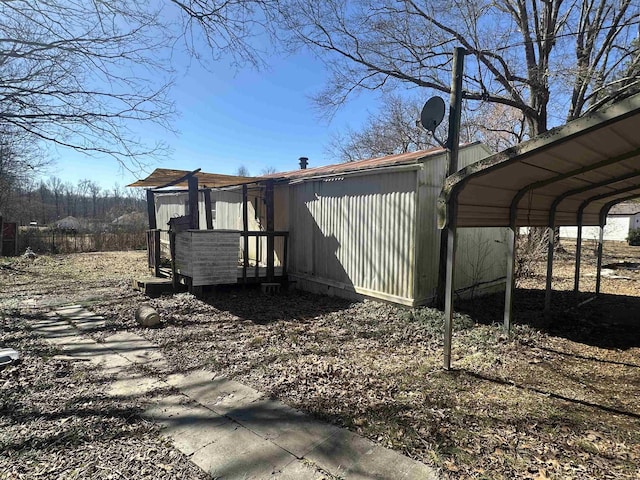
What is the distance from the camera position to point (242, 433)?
2.72 meters

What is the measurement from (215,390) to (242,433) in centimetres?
85

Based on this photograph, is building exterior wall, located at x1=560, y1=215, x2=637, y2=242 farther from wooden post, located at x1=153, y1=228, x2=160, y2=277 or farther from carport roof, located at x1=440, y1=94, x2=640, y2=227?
wooden post, located at x1=153, y1=228, x2=160, y2=277

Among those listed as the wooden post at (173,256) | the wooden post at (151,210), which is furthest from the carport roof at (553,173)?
the wooden post at (151,210)

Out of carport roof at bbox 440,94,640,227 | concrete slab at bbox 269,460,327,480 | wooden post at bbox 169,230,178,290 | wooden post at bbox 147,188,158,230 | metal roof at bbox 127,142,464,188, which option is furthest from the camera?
wooden post at bbox 147,188,158,230

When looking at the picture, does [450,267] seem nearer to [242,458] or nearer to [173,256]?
[242,458]

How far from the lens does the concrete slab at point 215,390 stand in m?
3.17

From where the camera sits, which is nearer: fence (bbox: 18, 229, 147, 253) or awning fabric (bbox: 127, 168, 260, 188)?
awning fabric (bbox: 127, 168, 260, 188)

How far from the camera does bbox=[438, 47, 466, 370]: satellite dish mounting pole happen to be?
3723 millimetres

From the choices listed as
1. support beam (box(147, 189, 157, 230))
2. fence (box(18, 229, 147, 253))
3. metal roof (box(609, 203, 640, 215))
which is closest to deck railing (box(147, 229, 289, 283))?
support beam (box(147, 189, 157, 230))

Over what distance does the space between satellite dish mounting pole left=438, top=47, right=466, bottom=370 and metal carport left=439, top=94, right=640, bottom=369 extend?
0.04 feet

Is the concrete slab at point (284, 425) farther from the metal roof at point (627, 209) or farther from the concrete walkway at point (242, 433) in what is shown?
the metal roof at point (627, 209)

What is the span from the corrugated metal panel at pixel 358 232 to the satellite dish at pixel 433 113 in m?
0.78

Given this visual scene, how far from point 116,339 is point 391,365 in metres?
3.88

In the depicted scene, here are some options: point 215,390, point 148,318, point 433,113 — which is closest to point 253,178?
point 148,318
